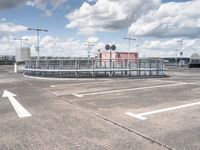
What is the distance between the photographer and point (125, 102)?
9375mm

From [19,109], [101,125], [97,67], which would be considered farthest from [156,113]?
[97,67]

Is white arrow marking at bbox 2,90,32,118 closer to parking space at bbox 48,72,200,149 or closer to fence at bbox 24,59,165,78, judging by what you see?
parking space at bbox 48,72,200,149

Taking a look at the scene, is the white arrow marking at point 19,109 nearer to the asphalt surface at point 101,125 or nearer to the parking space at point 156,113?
the asphalt surface at point 101,125

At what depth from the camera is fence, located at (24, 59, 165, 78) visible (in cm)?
2016

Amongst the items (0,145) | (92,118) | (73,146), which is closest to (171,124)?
(92,118)

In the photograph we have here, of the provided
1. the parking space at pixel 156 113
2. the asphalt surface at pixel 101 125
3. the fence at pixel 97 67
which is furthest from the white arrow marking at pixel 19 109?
the fence at pixel 97 67

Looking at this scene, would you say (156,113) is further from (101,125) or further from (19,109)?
(19,109)

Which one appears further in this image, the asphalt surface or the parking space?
the parking space

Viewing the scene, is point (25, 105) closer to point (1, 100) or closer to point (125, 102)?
point (1, 100)

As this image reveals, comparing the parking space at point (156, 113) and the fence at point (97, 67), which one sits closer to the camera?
the parking space at point (156, 113)

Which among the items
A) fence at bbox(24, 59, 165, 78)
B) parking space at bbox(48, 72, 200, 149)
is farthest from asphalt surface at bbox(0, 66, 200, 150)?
fence at bbox(24, 59, 165, 78)

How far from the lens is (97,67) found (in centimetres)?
2080

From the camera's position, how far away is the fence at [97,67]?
66.1ft

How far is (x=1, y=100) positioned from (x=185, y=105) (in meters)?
6.61
